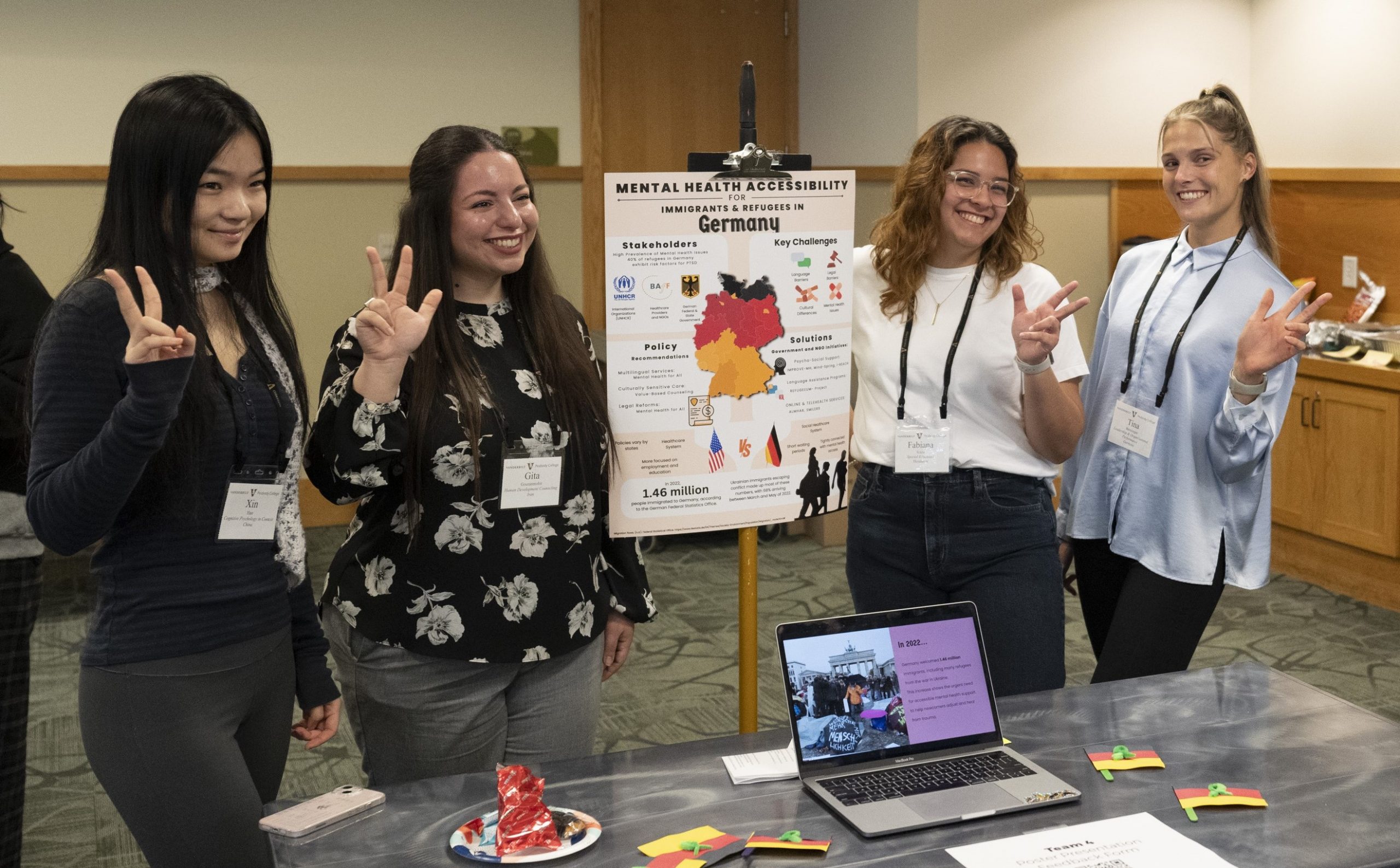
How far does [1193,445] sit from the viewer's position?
2.44 metres

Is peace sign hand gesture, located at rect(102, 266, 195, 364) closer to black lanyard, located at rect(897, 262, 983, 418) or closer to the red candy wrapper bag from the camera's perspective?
the red candy wrapper bag

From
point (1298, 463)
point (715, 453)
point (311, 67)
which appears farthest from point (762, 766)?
point (311, 67)

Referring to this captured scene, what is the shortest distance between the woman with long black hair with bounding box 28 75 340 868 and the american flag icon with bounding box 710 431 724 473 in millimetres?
699

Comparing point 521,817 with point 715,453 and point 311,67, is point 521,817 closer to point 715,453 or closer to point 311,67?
point 715,453

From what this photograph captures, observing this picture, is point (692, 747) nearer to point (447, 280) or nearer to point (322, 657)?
point (322, 657)

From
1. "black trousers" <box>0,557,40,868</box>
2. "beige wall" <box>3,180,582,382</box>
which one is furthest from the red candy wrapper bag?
"beige wall" <box>3,180,582,382</box>

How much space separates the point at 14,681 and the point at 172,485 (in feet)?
2.74

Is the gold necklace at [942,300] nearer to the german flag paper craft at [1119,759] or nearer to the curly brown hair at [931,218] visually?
the curly brown hair at [931,218]

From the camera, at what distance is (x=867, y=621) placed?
170cm

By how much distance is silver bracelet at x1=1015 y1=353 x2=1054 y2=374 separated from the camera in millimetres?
2168

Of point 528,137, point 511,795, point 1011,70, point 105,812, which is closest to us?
point 511,795

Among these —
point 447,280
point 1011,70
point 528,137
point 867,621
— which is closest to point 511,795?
point 867,621

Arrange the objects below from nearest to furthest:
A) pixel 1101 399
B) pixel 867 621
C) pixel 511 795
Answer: pixel 511 795 < pixel 867 621 < pixel 1101 399

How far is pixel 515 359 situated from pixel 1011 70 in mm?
4307
